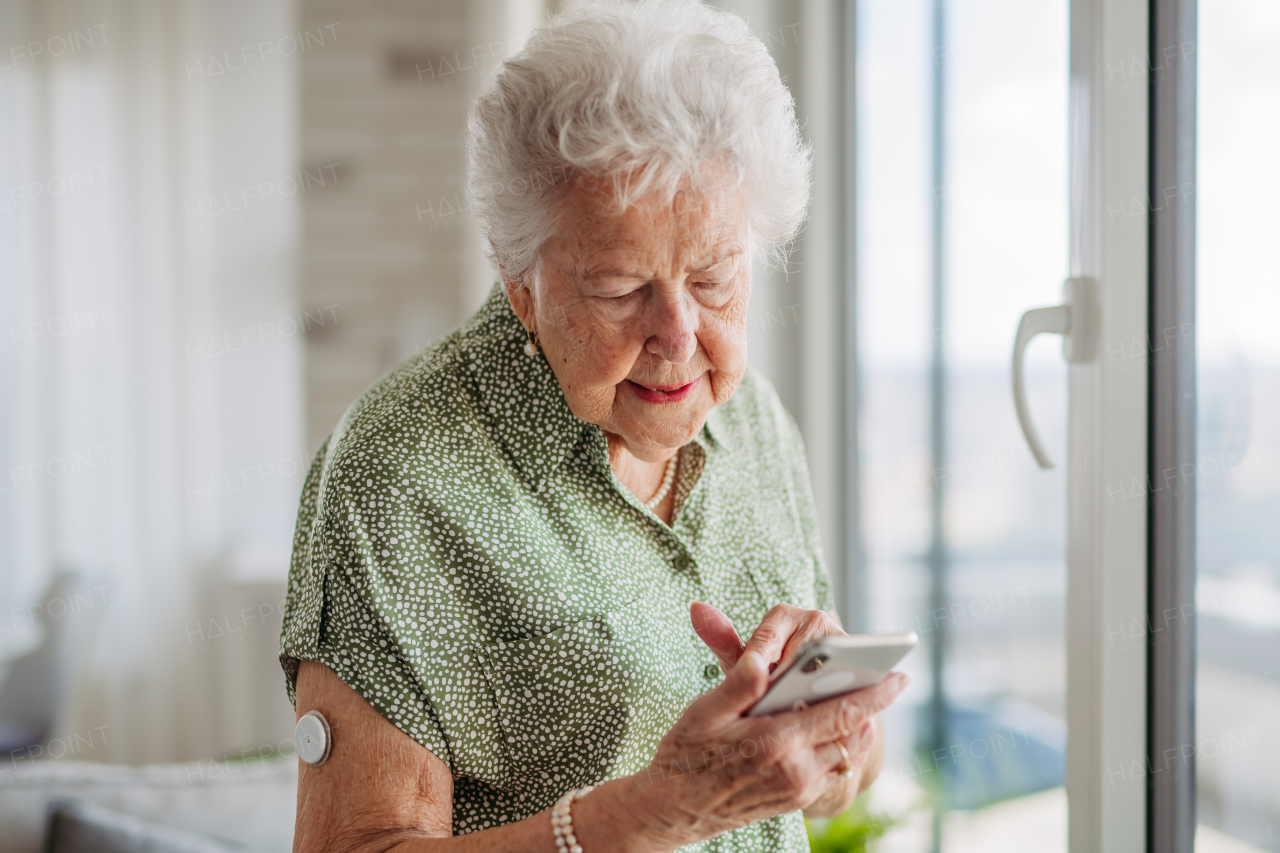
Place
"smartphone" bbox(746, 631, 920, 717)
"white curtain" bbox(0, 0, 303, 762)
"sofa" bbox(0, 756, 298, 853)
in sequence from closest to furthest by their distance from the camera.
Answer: "smartphone" bbox(746, 631, 920, 717) → "sofa" bbox(0, 756, 298, 853) → "white curtain" bbox(0, 0, 303, 762)

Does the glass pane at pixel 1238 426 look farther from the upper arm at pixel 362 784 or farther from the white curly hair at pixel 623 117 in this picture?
the upper arm at pixel 362 784

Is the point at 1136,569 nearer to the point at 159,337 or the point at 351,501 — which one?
the point at 351,501

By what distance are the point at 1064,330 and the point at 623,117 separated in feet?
2.33

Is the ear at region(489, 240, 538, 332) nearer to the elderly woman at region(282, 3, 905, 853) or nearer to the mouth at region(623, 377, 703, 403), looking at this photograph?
the elderly woman at region(282, 3, 905, 853)

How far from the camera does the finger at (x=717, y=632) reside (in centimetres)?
87

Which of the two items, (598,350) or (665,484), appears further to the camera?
(665,484)

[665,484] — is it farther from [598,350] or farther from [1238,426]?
[1238,426]

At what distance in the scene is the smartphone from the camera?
0.64 metres

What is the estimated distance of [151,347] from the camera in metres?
2.94

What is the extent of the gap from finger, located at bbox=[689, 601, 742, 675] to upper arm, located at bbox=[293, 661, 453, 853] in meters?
0.28

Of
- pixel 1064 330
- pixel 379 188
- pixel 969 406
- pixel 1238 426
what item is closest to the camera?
pixel 1238 426

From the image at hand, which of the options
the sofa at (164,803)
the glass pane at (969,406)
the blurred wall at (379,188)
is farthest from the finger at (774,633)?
the blurred wall at (379,188)

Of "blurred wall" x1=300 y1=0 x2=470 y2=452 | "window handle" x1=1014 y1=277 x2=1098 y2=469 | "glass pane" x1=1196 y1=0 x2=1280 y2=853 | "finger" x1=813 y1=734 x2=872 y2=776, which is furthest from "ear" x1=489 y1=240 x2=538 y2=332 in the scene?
"blurred wall" x1=300 y1=0 x2=470 y2=452

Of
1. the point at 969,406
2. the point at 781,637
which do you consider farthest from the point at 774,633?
the point at 969,406
